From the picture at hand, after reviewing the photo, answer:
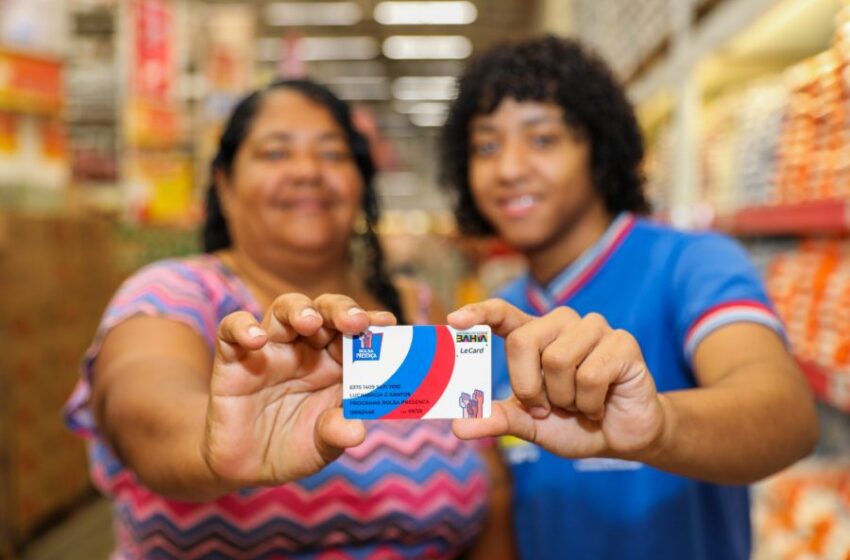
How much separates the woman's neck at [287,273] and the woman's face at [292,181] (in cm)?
3

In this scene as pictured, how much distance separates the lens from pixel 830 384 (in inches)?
70.3

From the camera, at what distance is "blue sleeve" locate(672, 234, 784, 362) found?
46.4 inches

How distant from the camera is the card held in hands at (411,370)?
805mm

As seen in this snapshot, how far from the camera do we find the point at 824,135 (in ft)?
6.59

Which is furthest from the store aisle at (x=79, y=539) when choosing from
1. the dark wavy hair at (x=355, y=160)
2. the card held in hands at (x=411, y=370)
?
the card held in hands at (x=411, y=370)

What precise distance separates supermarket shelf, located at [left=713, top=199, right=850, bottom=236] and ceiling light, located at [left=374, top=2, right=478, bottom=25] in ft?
32.4

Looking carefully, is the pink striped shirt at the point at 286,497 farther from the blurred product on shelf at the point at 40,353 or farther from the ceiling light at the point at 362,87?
the ceiling light at the point at 362,87

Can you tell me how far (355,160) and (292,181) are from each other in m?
0.22

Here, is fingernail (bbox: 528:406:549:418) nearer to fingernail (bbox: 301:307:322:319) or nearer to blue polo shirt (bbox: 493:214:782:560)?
fingernail (bbox: 301:307:322:319)

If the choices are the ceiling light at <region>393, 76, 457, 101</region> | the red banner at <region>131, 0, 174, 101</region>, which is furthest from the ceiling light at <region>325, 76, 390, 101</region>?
the red banner at <region>131, 0, 174, 101</region>

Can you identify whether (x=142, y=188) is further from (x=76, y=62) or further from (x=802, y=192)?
(x=802, y=192)

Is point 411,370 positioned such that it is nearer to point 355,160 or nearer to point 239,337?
point 239,337

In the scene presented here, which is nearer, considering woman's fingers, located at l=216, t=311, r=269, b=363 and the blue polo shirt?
woman's fingers, located at l=216, t=311, r=269, b=363

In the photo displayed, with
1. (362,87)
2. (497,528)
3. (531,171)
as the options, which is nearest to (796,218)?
(531,171)
